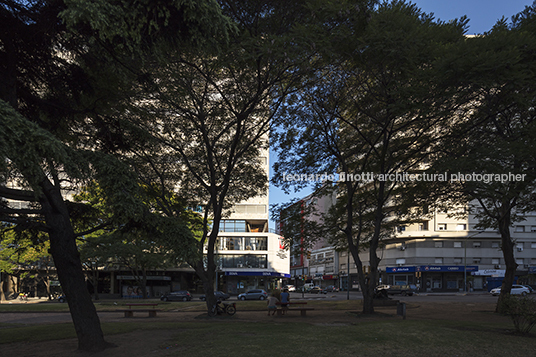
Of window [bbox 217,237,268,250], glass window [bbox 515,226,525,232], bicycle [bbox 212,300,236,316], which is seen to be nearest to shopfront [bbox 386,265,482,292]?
glass window [bbox 515,226,525,232]

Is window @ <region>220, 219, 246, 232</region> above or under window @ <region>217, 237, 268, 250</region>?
above

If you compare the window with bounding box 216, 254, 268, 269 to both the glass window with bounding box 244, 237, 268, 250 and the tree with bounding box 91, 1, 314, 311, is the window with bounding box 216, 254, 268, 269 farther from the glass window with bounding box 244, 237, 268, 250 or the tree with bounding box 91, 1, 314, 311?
the tree with bounding box 91, 1, 314, 311

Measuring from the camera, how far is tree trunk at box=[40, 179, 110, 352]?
36.3 feet

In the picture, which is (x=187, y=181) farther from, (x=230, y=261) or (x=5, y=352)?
(x=230, y=261)

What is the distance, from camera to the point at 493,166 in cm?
1586

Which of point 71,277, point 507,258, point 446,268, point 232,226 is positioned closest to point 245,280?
point 232,226

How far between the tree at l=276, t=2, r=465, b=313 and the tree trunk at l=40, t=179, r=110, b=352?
390 inches

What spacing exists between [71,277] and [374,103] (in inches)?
599

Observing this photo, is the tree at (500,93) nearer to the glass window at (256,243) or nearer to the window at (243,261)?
the glass window at (256,243)

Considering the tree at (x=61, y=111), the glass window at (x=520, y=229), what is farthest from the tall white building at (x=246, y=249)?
the tree at (x=61, y=111)

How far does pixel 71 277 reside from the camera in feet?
36.6

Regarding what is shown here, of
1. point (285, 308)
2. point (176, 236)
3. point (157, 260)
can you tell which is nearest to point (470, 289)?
point (157, 260)

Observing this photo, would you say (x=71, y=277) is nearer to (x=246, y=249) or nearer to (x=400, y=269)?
(x=246, y=249)

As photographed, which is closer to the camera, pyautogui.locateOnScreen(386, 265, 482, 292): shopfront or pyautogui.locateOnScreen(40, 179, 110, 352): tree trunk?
pyautogui.locateOnScreen(40, 179, 110, 352): tree trunk
